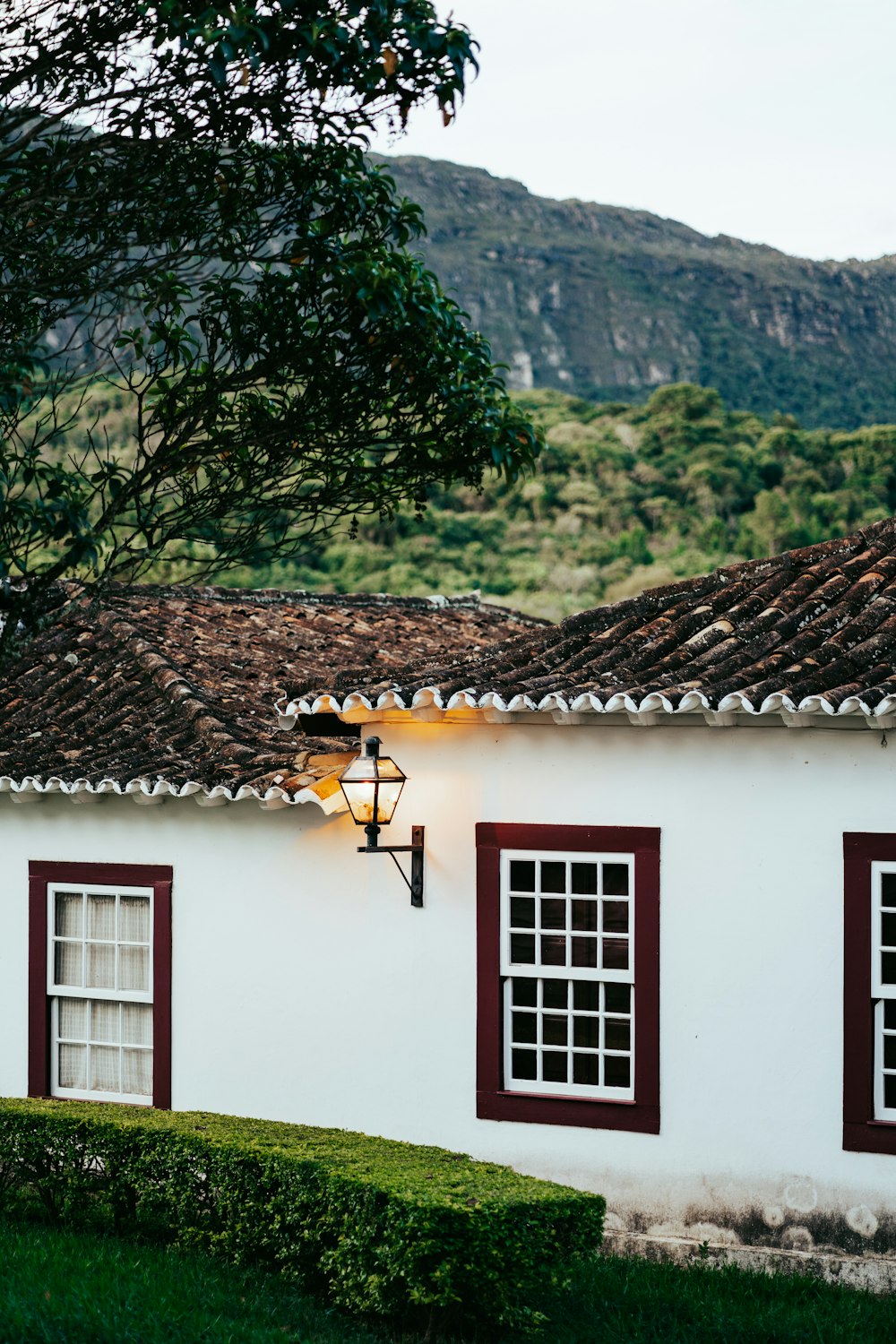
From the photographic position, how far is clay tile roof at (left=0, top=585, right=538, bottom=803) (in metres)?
10.8

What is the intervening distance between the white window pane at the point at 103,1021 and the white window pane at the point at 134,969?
21cm

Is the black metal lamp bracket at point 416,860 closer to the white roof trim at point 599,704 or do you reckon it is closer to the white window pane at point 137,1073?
the white roof trim at point 599,704

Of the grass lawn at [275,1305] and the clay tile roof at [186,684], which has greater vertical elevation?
the clay tile roof at [186,684]

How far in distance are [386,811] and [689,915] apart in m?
1.99

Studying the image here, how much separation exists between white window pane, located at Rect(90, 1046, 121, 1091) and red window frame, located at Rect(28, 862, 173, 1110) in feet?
0.95

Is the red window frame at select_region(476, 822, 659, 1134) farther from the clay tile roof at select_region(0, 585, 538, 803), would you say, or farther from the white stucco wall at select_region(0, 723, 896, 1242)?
the clay tile roof at select_region(0, 585, 538, 803)

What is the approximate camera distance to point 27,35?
27.2ft

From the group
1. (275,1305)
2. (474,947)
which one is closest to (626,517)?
(474,947)

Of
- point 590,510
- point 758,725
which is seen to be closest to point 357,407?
point 758,725

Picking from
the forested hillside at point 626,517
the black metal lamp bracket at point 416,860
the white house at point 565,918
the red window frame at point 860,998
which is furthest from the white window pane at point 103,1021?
the forested hillside at point 626,517

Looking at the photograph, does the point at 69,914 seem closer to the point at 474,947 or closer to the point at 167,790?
the point at 167,790

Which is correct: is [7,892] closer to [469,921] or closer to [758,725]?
[469,921]

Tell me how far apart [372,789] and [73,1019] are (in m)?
3.37

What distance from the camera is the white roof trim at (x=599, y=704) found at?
8.28 m
